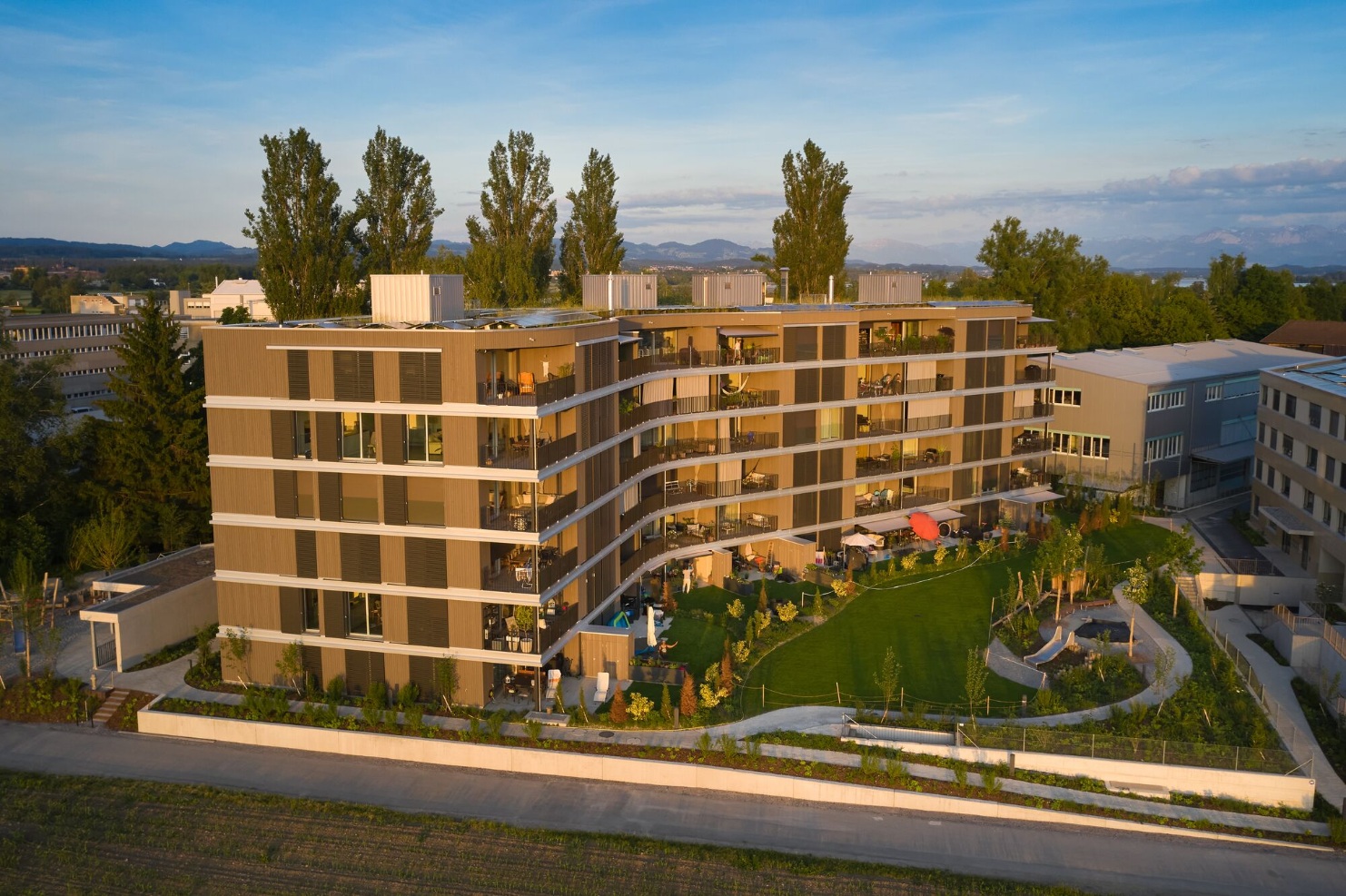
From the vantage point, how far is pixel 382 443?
27.9 meters

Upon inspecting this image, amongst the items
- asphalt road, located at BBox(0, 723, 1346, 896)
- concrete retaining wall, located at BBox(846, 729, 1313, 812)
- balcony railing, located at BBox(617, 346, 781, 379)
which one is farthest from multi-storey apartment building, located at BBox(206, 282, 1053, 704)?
concrete retaining wall, located at BBox(846, 729, 1313, 812)

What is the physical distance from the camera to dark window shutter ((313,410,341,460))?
28.1m

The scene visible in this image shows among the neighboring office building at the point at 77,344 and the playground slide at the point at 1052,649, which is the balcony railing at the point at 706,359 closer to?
the playground slide at the point at 1052,649

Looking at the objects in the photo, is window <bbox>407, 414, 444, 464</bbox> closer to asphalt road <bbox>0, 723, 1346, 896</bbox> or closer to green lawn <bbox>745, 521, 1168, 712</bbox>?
asphalt road <bbox>0, 723, 1346, 896</bbox>

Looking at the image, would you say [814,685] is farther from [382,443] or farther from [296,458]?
[296,458]

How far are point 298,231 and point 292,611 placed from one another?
71.1 ft

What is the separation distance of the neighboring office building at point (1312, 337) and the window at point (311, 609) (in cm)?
8838

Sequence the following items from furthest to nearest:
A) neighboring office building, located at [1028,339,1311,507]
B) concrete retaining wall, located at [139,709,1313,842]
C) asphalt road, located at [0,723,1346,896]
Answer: neighboring office building, located at [1028,339,1311,507], concrete retaining wall, located at [139,709,1313,842], asphalt road, located at [0,723,1346,896]

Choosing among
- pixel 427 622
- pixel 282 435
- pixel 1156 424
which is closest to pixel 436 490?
pixel 427 622

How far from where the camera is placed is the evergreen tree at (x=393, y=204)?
49.5 m

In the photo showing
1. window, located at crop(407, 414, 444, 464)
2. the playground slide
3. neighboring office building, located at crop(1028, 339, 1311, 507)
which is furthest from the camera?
neighboring office building, located at crop(1028, 339, 1311, 507)

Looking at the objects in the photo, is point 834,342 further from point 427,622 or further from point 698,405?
point 427,622

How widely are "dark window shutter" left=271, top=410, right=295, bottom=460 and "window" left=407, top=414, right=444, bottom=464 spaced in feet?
11.6

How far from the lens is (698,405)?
40656mm
